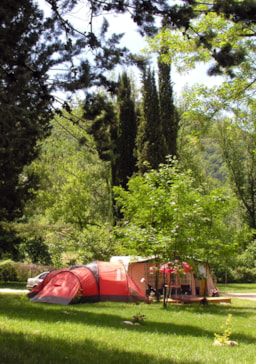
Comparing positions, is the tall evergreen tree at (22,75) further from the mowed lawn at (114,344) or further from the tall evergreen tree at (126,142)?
the tall evergreen tree at (126,142)

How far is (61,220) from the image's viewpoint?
92.3 ft

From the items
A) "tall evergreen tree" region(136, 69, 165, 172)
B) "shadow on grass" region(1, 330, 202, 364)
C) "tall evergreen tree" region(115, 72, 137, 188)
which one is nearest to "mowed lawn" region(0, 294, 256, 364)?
"shadow on grass" region(1, 330, 202, 364)

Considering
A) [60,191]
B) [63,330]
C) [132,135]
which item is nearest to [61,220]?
[60,191]

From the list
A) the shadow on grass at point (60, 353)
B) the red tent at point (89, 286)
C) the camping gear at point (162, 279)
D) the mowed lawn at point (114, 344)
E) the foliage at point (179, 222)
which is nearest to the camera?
the shadow on grass at point (60, 353)

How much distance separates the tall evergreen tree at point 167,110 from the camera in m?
28.5

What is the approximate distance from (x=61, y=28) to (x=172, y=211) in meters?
8.78

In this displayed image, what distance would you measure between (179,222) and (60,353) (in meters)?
9.25

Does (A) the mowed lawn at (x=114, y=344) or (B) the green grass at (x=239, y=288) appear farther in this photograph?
(B) the green grass at (x=239, y=288)

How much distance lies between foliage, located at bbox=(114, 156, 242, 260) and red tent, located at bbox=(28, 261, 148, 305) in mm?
1710

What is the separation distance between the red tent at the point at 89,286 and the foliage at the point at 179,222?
1.71m

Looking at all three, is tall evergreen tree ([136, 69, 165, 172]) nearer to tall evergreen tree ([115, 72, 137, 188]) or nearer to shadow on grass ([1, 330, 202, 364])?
tall evergreen tree ([115, 72, 137, 188])

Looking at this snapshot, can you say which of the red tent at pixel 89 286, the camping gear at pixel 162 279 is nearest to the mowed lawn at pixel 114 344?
the red tent at pixel 89 286

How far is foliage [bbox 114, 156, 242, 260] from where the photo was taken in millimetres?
13914

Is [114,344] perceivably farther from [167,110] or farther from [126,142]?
[167,110]
